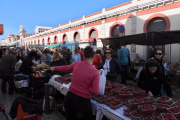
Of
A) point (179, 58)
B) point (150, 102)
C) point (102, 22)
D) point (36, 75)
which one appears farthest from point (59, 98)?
point (102, 22)

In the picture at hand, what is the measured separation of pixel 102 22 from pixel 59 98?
13.2 meters

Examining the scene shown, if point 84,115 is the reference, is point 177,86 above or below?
below

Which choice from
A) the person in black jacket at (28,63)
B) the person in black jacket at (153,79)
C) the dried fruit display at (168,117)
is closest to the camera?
the dried fruit display at (168,117)

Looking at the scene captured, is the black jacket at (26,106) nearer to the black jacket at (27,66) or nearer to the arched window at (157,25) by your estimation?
the black jacket at (27,66)

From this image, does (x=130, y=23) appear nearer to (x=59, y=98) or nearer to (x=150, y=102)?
(x=59, y=98)

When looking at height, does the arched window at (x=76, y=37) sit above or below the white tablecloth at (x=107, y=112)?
above

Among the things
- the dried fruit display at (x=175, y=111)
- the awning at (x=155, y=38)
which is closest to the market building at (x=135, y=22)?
the awning at (x=155, y=38)

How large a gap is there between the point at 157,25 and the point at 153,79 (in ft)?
34.6

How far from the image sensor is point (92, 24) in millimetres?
18203

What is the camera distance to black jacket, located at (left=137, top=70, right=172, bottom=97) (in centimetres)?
280

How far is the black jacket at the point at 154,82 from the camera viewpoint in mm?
2803

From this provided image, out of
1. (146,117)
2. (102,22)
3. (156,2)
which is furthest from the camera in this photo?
(102,22)

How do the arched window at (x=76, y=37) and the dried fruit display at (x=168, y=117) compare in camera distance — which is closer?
the dried fruit display at (x=168, y=117)

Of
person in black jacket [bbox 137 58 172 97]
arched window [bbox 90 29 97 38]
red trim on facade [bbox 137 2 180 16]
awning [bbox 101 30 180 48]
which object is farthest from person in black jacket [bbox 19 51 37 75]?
arched window [bbox 90 29 97 38]
